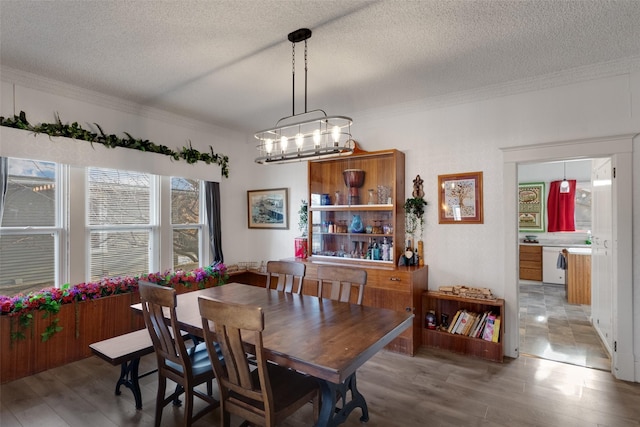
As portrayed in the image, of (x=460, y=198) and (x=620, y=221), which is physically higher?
(x=460, y=198)

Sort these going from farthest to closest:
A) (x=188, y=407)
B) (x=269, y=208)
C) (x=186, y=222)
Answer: (x=269, y=208), (x=186, y=222), (x=188, y=407)

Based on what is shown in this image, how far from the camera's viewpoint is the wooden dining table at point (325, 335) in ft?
5.53

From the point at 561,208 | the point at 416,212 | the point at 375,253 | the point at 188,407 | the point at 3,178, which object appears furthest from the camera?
the point at 561,208

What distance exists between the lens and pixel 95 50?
2.75 m

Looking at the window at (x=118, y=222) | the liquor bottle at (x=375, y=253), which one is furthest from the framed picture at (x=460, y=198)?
the window at (x=118, y=222)

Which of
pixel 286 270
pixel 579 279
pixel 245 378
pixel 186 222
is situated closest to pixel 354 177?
pixel 286 270

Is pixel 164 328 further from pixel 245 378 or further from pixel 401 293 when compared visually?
pixel 401 293

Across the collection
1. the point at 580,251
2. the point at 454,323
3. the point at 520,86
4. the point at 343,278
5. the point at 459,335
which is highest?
the point at 520,86

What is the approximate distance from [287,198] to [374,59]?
8.53 ft

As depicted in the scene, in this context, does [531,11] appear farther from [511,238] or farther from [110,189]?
[110,189]

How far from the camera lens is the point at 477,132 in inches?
143

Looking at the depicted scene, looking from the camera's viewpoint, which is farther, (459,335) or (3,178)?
(459,335)

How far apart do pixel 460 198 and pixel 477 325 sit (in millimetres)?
1370

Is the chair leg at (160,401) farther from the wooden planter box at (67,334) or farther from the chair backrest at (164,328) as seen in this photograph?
the wooden planter box at (67,334)
